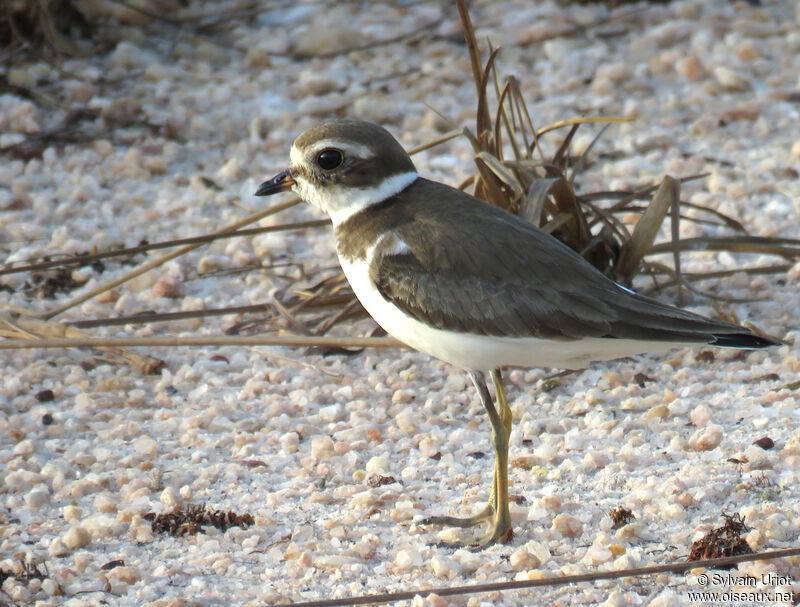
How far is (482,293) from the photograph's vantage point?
3457 mm

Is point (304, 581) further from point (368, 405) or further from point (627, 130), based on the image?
point (627, 130)

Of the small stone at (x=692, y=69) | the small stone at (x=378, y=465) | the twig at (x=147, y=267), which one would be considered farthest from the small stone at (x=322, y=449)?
the small stone at (x=692, y=69)

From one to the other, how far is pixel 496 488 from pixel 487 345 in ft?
1.55

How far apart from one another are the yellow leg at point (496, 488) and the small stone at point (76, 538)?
1.05m

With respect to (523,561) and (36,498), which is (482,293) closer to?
(523,561)

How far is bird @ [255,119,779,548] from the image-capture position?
3410mm

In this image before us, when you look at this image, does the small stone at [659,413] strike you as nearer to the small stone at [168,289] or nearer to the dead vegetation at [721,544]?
the dead vegetation at [721,544]

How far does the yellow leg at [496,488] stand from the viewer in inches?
137

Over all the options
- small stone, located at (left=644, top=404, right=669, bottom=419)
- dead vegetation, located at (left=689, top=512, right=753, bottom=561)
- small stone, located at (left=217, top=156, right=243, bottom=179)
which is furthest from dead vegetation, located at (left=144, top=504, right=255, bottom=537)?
small stone, located at (left=217, top=156, right=243, bottom=179)

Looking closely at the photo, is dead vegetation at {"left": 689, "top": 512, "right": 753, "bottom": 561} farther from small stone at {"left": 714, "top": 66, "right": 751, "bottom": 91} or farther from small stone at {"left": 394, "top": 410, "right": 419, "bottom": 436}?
small stone at {"left": 714, "top": 66, "right": 751, "bottom": 91}

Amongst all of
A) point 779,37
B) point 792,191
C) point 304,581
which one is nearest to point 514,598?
point 304,581

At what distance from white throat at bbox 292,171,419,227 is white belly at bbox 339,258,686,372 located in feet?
0.82

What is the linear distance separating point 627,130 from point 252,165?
83.9 inches

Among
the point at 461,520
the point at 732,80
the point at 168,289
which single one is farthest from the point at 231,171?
the point at 461,520
